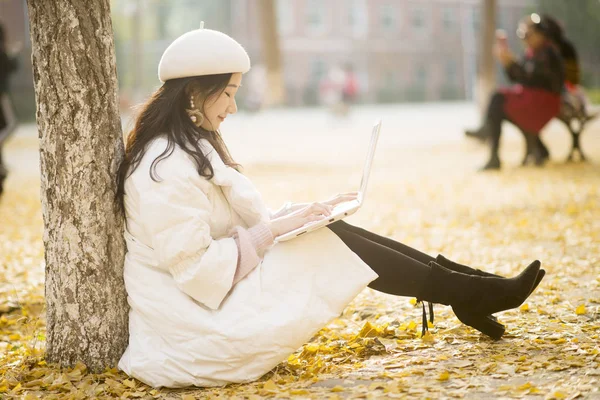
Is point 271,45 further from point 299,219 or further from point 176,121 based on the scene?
point 299,219

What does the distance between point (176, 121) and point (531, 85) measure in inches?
319

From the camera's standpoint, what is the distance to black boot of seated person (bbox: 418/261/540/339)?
11.3 feet

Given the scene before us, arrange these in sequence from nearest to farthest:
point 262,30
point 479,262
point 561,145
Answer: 1. point 479,262
2. point 561,145
3. point 262,30

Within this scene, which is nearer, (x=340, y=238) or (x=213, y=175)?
(x=213, y=175)

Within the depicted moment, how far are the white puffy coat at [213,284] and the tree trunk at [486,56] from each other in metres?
15.5

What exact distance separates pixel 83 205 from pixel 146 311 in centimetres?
56

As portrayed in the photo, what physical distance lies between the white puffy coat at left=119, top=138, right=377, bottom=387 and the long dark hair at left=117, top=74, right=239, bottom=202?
46 millimetres

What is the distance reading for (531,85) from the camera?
10.5 meters

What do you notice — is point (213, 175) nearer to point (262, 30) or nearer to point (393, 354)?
point (393, 354)

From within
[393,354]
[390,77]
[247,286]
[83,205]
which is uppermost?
[83,205]

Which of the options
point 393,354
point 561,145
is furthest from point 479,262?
point 561,145

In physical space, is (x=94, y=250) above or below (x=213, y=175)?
below

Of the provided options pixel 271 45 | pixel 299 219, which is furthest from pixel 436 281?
pixel 271 45

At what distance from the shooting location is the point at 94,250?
3502mm
